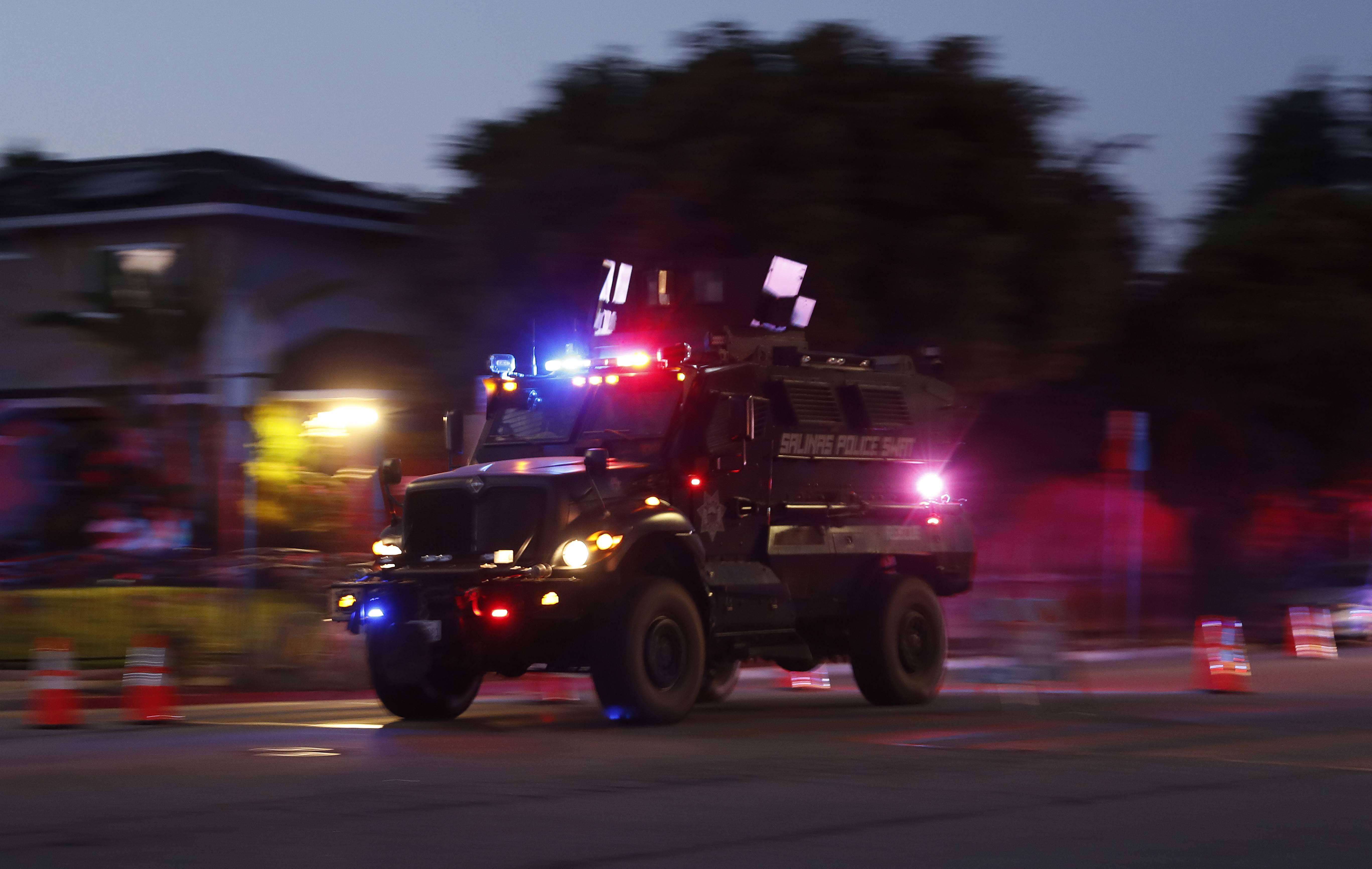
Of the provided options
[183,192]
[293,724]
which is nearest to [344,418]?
[183,192]

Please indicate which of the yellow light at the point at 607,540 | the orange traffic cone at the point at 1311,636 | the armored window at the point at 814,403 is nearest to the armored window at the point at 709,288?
the armored window at the point at 814,403

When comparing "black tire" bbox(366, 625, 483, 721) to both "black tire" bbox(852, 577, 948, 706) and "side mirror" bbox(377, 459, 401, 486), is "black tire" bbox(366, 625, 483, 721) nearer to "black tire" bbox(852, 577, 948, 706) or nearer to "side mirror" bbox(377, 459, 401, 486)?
"side mirror" bbox(377, 459, 401, 486)

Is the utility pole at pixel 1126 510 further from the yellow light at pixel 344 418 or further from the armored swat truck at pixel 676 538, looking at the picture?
the yellow light at pixel 344 418

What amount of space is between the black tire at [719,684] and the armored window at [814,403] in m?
2.38

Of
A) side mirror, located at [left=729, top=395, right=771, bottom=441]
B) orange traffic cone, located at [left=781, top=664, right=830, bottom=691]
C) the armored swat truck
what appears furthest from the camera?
orange traffic cone, located at [left=781, top=664, right=830, bottom=691]

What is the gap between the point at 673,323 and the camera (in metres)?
15.5

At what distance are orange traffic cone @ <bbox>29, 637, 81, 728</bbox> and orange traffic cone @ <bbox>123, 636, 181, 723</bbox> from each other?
43 centimetres

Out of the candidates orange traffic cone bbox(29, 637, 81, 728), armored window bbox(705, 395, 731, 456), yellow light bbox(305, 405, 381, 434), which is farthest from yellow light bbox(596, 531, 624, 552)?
yellow light bbox(305, 405, 381, 434)

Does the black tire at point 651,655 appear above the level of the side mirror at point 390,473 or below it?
below

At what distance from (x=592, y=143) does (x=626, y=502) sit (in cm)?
1204

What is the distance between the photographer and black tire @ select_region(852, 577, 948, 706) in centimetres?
1548

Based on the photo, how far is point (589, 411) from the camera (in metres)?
14.3

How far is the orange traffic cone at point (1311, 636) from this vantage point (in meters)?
23.4

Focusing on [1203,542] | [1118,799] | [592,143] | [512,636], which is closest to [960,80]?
[592,143]
